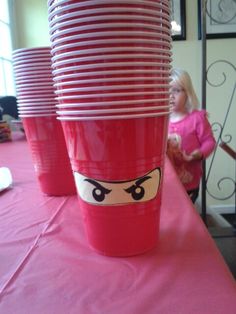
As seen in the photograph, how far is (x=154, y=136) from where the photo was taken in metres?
0.32

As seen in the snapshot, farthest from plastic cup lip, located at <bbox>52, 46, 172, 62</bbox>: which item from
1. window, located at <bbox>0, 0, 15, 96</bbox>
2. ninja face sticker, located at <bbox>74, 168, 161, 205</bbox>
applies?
window, located at <bbox>0, 0, 15, 96</bbox>

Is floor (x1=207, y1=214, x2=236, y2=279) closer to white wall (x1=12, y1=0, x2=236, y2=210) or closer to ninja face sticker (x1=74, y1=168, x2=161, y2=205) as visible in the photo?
white wall (x1=12, y1=0, x2=236, y2=210)

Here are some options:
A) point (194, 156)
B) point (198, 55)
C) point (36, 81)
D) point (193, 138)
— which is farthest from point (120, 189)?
point (198, 55)

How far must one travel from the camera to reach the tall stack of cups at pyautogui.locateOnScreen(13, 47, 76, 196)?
0.47 m

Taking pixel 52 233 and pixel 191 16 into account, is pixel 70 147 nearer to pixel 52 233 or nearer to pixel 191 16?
pixel 52 233

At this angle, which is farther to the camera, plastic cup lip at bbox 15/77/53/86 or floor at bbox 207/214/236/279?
floor at bbox 207/214/236/279

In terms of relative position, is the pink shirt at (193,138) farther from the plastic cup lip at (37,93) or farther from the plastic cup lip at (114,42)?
the plastic cup lip at (114,42)

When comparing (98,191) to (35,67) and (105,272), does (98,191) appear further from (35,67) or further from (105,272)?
(35,67)

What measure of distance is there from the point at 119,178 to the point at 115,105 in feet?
0.26

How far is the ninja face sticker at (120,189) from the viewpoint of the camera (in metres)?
0.33

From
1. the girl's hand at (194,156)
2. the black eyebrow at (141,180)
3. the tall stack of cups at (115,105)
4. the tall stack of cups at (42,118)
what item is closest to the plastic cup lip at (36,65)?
the tall stack of cups at (42,118)

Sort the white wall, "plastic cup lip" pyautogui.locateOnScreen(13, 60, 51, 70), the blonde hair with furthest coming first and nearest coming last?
the white wall → the blonde hair → "plastic cup lip" pyautogui.locateOnScreen(13, 60, 51, 70)

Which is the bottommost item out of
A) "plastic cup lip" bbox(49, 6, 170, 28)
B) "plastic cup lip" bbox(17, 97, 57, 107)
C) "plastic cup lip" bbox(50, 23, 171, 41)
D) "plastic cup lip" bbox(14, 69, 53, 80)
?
"plastic cup lip" bbox(17, 97, 57, 107)

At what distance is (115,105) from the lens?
0.30 m
